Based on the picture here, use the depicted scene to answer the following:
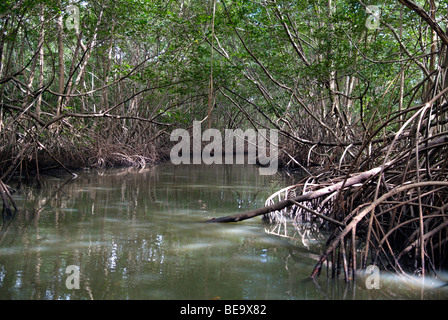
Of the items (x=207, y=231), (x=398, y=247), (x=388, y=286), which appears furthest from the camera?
(x=207, y=231)

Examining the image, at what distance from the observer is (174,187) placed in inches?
260

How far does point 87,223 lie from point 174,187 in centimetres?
A: 298

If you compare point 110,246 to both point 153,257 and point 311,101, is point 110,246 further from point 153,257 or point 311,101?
point 311,101

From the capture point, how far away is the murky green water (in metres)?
2.11

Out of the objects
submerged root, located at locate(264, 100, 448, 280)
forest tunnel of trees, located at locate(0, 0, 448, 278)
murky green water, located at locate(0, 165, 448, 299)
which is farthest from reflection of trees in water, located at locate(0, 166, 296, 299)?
submerged root, located at locate(264, 100, 448, 280)

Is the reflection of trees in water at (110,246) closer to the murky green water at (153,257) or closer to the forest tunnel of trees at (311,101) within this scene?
the murky green water at (153,257)

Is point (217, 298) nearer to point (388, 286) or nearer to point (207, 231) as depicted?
point (388, 286)

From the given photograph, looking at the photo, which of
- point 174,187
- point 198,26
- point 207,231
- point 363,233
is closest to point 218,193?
point 174,187

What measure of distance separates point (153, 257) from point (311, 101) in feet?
21.8

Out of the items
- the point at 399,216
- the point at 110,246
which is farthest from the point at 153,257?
the point at 399,216

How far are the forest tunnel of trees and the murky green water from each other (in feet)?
0.78

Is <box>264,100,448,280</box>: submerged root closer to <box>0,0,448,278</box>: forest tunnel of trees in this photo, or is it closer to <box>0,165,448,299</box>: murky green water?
<box>0,0,448,278</box>: forest tunnel of trees

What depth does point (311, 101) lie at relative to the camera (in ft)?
28.5

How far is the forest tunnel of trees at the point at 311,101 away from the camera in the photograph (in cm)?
270
